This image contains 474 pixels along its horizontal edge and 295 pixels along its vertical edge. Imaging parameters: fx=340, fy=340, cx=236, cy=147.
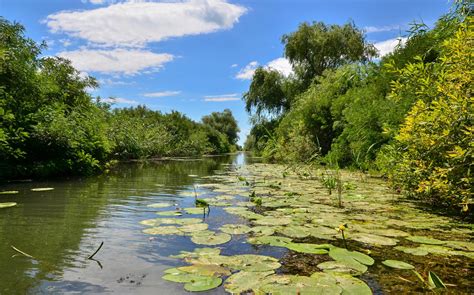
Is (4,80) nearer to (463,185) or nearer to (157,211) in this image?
(157,211)

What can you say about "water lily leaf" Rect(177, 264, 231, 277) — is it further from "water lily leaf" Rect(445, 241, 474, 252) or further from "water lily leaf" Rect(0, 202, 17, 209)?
"water lily leaf" Rect(0, 202, 17, 209)

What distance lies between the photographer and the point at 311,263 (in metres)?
3.05

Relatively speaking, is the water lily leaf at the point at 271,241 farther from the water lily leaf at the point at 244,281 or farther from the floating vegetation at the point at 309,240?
the water lily leaf at the point at 244,281

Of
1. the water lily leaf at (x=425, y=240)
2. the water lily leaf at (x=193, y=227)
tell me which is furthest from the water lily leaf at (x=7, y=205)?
the water lily leaf at (x=425, y=240)

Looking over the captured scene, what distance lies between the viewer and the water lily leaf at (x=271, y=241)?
346 cm

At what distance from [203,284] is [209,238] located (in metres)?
1.23

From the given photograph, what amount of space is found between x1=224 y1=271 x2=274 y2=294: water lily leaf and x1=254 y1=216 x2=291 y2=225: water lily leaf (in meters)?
1.67

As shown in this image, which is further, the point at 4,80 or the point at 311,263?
the point at 4,80

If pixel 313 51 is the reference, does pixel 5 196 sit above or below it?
below

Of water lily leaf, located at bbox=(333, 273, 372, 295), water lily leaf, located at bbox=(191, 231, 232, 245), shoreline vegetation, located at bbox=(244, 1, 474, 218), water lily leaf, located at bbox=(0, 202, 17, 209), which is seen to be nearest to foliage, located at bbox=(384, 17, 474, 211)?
shoreline vegetation, located at bbox=(244, 1, 474, 218)

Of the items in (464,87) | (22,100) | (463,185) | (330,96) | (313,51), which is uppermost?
(313,51)

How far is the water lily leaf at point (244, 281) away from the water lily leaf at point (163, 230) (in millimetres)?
1525

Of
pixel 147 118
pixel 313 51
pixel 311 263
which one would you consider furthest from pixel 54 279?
pixel 147 118

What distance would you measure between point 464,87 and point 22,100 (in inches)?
401
